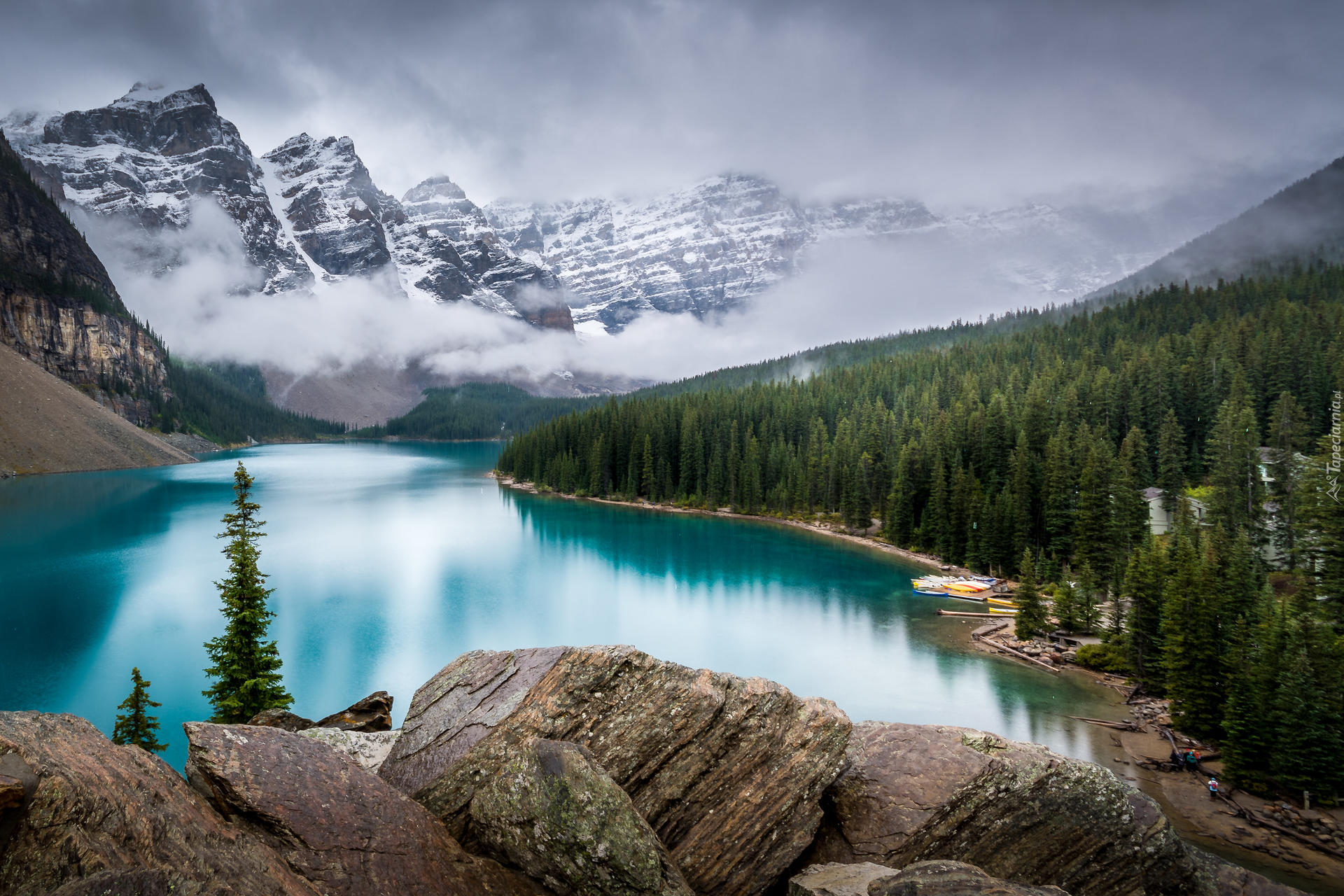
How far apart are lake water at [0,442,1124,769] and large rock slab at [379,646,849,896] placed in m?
22.4

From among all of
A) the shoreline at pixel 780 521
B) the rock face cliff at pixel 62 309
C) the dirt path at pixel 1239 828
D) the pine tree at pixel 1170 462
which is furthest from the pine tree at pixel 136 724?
the rock face cliff at pixel 62 309

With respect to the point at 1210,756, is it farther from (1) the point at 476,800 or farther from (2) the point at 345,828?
(2) the point at 345,828

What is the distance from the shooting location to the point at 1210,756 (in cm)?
2636

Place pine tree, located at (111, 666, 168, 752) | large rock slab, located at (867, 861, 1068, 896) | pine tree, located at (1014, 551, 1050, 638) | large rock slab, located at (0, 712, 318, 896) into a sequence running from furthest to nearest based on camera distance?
pine tree, located at (1014, 551, 1050, 638) → pine tree, located at (111, 666, 168, 752) → large rock slab, located at (867, 861, 1068, 896) → large rock slab, located at (0, 712, 318, 896)

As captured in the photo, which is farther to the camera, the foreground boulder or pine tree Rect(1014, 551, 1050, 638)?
pine tree Rect(1014, 551, 1050, 638)

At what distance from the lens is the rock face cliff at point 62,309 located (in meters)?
151

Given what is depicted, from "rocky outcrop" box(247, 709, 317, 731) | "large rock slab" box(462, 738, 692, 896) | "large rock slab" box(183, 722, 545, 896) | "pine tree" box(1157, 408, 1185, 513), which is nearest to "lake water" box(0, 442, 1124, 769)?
"rocky outcrop" box(247, 709, 317, 731)

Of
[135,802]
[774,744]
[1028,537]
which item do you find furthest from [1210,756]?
[1028,537]

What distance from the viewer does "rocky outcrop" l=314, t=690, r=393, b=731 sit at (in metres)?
17.4

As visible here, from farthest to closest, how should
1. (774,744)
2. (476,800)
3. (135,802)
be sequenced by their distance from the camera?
(774,744) < (476,800) < (135,802)

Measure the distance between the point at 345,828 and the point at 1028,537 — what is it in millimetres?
65268

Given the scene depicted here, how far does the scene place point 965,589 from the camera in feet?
181

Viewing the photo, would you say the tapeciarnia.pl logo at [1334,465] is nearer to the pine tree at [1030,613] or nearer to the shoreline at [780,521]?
the pine tree at [1030,613]

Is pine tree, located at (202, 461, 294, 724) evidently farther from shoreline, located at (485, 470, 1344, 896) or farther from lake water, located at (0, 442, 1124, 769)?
shoreline, located at (485, 470, 1344, 896)
